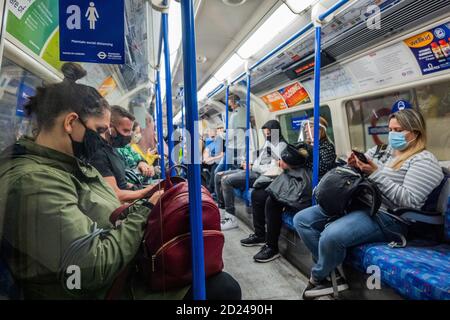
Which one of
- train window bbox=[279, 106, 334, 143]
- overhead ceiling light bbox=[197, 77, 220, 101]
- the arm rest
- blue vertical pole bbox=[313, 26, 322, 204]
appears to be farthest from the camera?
overhead ceiling light bbox=[197, 77, 220, 101]

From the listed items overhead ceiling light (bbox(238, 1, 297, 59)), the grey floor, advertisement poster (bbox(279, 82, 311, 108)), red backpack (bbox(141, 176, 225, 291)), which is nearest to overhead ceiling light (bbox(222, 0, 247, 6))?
overhead ceiling light (bbox(238, 1, 297, 59))

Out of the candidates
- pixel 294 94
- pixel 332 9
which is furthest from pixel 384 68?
pixel 294 94

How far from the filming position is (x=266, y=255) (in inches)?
119

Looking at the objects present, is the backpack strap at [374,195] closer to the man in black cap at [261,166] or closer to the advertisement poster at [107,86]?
the man in black cap at [261,166]

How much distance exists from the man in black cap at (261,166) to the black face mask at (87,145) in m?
2.85

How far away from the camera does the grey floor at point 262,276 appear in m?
2.36

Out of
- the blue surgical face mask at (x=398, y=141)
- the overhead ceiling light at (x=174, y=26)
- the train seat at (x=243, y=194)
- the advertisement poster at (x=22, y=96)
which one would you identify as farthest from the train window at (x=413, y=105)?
the advertisement poster at (x=22, y=96)

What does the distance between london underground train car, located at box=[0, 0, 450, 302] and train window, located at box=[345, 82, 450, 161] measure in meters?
0.02

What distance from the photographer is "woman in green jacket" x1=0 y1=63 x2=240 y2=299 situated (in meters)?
0.87

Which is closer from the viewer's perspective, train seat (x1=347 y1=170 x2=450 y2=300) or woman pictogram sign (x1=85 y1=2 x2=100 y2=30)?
woman pictogram sign (x1=85 y1=2 x2=100 y2=30)

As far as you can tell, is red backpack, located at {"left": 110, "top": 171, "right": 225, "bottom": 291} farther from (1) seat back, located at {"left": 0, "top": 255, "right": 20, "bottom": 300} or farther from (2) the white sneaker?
(2) the white sneaker

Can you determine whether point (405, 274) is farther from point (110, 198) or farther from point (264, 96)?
point (264, 96)

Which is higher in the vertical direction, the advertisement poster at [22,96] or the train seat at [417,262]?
the advertisement poster at [22,96]

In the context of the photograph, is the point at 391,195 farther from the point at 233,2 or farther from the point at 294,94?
the point at 294,94
